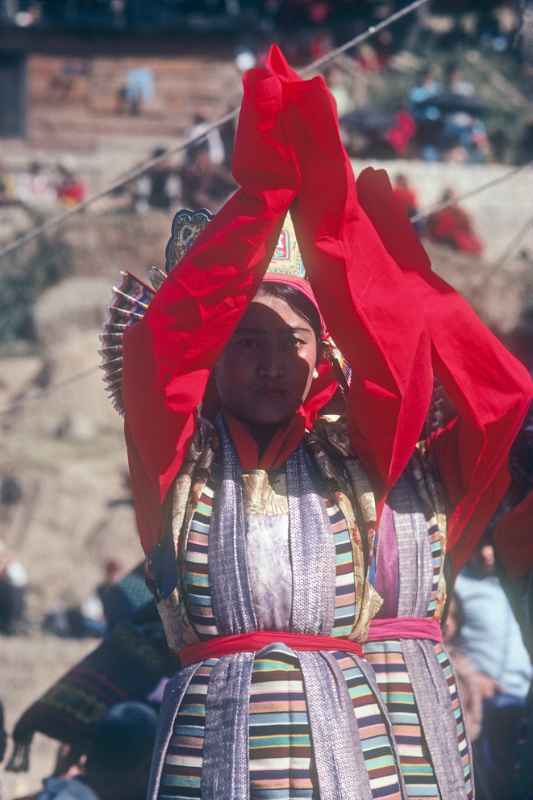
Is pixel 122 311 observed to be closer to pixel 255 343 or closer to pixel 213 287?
pixel 255 343

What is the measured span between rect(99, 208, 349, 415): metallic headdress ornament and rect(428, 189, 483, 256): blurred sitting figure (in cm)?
1558

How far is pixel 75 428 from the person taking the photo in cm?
1641

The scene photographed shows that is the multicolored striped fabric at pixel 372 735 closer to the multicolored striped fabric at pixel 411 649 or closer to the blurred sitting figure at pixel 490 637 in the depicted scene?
the multicolored striped fabric at pixel 411 649

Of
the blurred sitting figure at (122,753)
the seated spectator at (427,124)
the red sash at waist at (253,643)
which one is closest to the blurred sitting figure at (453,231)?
the seated spectator at (427,124)

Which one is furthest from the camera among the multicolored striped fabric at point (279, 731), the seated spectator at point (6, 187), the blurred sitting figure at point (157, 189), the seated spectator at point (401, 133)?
the blurred sitting figure at point (157, 189)

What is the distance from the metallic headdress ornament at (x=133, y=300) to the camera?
3.50m

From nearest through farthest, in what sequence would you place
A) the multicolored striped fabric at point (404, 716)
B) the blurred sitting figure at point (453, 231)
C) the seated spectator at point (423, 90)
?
the multicolored striped fabric at point (404, 716) → the blurred sitting figure at point (453, 231) → the seated spectator at point (423, 90)

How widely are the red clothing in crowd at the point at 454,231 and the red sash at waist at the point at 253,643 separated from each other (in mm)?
16056

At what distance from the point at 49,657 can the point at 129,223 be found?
13.9 metres

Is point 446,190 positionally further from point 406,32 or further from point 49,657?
point 49,657

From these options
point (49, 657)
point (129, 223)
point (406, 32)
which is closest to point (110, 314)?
point (49, 657)

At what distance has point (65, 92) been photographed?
90.8ft

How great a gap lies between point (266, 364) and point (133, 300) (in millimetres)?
448

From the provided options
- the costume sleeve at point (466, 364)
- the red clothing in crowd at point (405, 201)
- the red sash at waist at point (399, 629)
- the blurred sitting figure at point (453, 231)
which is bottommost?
the red sash at waist at point (399, 629)
